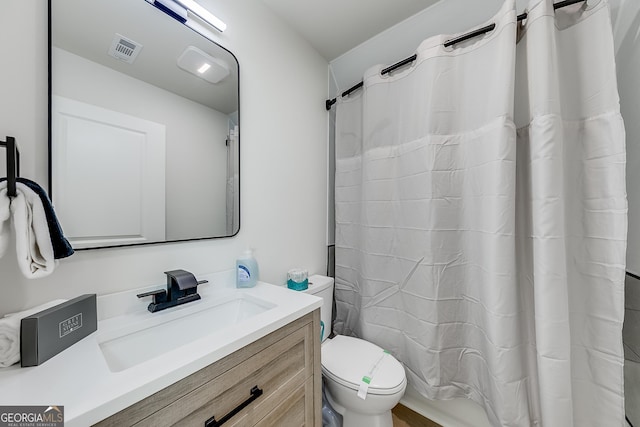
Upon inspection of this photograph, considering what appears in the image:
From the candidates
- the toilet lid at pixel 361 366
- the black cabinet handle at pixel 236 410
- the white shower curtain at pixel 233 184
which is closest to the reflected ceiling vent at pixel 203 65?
the white shower curtain at pixel 233 184

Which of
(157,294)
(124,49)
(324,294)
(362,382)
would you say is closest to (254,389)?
(157,294)

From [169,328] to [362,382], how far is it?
2.74ft

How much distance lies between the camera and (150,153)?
36.0 inches

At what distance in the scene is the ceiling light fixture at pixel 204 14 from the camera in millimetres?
976

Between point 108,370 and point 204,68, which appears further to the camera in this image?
point 204,68

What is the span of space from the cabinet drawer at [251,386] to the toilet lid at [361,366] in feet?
1.00

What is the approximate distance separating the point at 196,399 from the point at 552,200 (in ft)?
4.28

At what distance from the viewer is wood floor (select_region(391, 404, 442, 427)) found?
1.34 meters

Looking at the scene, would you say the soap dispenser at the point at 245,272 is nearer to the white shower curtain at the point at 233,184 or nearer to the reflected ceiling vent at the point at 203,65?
the white shower curtain at the point at 233,184

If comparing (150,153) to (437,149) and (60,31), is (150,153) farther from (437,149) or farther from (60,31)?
(437,149)

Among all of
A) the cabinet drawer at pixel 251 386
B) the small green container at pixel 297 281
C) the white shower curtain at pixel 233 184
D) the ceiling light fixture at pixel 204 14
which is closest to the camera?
Answer: the cabinet drawer at pixel 251 386

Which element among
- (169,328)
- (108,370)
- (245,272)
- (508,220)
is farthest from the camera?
(245,272)

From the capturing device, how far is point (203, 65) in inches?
42.4

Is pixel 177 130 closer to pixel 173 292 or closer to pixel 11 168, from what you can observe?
pixel 11 168
